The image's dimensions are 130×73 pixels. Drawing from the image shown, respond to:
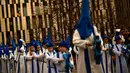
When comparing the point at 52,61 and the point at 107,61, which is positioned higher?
the point at 52,61

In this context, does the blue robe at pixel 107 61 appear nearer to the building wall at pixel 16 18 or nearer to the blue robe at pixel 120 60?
the blue robe at pixel 120 60

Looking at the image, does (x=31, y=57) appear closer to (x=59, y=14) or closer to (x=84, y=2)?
(x=84, y=2)

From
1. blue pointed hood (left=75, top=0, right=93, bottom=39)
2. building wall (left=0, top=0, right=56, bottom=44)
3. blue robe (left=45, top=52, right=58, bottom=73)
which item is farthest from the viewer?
building wall (left=0, top=0, right=56, bottom=44)

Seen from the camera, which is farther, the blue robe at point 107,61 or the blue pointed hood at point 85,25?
the blue robe at point 107,61

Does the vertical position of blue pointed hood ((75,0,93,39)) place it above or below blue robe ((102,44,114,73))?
above

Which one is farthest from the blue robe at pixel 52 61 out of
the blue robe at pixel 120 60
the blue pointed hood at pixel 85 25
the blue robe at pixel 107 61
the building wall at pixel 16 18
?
the building wall at pixel 16 18

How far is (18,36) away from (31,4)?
17.6ft

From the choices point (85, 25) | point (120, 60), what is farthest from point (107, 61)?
point (85, 25)

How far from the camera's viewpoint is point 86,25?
8734mm

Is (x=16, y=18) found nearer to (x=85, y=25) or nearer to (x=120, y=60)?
(x=120, y=60)

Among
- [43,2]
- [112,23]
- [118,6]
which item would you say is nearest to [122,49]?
[112,23]

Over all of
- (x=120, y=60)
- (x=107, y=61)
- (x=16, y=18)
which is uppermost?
(x=16, y=18)

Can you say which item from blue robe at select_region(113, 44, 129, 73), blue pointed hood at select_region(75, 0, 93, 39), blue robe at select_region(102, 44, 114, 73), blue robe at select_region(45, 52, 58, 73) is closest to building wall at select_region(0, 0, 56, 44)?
blue robe at select_region(102, 44, 114, 73)

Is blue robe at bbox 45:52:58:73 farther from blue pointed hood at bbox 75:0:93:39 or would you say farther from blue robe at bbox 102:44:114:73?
blue pointed hood at bbox 75:0:93:39
